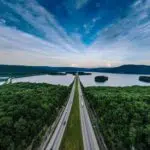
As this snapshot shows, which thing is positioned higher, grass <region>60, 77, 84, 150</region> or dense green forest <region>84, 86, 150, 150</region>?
dense green forest <region>84, 86, 150, 150</region>

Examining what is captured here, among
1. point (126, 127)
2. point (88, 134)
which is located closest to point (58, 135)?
point (88, 134)

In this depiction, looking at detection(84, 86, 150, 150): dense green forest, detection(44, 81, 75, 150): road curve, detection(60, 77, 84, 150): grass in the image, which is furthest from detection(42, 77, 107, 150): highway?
detection(84, 86, 150, 150): dense green forest

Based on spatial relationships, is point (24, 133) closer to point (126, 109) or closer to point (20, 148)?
point (20, 148)

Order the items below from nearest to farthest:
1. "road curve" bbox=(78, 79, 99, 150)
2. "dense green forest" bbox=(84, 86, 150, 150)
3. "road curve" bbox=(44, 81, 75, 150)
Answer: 1. "dense green forest" bbox=(84, 86, 150, 150)
2. "road curve" bbox=(44, 81, 75, 150)
3. "road curve" bbox=(78, 79, 99, 150)

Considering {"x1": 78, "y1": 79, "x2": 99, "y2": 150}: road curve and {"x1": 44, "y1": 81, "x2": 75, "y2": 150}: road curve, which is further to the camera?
{"x1": 78, "y1": 79, "x2": 99, "y2": 150}: road curve

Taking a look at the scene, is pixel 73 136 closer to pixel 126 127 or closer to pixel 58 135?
pixel 58 135

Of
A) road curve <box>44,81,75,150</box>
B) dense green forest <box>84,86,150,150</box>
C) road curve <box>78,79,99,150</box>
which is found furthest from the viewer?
road curve <box>78,79,99,150</box>

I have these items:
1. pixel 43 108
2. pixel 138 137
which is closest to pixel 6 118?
pixel 43 108

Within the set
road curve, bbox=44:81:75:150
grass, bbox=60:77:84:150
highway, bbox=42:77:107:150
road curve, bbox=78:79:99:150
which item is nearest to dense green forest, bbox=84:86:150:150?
road curve, bbox=78:79:99:150

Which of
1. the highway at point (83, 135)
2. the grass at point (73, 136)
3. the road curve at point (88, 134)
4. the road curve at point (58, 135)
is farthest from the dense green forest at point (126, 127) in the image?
the road curve at point (58, 135)

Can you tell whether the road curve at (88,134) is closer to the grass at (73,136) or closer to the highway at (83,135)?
the highway at (83,135)

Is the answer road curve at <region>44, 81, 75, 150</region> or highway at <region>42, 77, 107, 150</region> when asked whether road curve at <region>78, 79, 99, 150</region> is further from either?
road curve at <region>44, 81, 75, 150</region>
